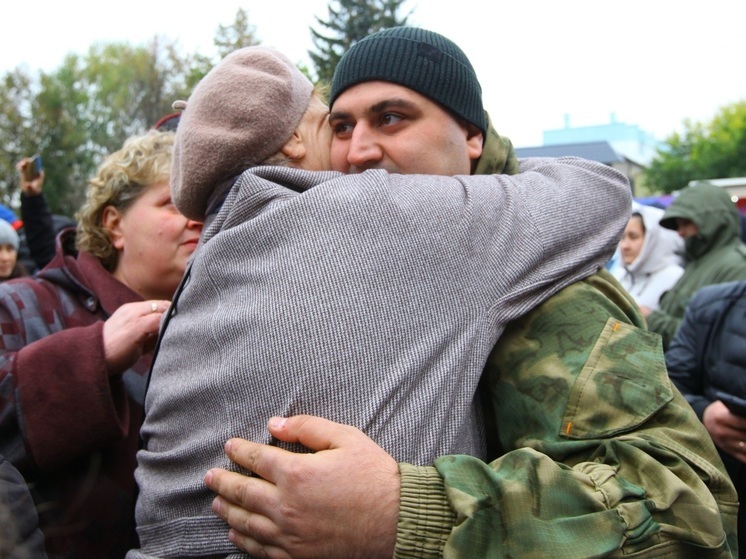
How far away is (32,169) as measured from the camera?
17.8 feet

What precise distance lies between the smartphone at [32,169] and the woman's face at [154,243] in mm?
2825

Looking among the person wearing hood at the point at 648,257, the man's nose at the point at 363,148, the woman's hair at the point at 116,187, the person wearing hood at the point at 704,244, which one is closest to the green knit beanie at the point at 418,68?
the man's nose at the point at 363,148

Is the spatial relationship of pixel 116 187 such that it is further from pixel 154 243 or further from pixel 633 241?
pixel 633 241

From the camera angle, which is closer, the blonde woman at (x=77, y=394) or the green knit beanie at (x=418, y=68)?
the green knit beanie at (x=418, y=68)

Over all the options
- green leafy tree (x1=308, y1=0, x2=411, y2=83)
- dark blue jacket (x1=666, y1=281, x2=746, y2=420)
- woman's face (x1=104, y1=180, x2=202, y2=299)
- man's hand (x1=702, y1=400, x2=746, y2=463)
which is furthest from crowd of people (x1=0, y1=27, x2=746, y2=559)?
green leafy tree (x1=308, y1=0, x2=411, y2=83)

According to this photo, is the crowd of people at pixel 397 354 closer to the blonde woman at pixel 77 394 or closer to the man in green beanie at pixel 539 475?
the man in green beanie at pixel 539 475

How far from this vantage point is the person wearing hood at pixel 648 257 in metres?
5.98

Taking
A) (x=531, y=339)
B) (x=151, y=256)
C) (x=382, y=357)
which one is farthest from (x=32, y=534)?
(x=151, y=256)

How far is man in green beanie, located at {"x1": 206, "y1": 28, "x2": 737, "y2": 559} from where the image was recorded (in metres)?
1.27

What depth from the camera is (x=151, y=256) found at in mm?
2869

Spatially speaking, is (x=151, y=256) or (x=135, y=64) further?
(x=135, y=64)

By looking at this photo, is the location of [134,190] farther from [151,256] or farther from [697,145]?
[697,145]

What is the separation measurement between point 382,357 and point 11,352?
154 centimetres

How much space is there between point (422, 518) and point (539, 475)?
8.6 inches
